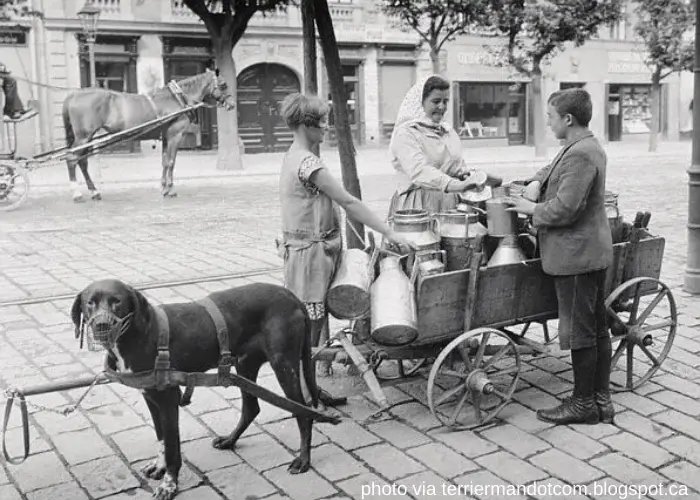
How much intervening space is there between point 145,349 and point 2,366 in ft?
8.66

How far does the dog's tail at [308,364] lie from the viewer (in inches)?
162

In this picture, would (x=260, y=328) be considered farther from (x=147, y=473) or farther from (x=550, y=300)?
(x=550, y=300)

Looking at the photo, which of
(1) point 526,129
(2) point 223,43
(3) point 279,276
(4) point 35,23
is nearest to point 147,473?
(3) point 279,276

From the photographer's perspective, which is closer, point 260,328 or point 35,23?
point 260,328

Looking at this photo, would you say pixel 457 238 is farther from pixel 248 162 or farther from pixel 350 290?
pixel 248 162

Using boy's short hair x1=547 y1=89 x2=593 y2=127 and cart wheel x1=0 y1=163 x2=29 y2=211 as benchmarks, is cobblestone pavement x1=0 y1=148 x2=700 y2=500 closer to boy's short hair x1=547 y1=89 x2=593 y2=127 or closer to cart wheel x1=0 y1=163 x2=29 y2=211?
boy's short hair x1=547 y1=89 x2=593 y2=127

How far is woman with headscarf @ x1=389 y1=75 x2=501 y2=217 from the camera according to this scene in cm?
523

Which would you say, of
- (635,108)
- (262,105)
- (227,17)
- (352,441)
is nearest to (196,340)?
(352,441)

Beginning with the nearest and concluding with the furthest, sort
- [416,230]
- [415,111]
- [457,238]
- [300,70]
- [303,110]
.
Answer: [303,110], [416,230], [457,238], [415,111], [300,70]

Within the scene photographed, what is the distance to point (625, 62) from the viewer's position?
3697 cm

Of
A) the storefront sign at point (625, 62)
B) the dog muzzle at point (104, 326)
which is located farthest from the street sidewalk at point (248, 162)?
the dog muzzle at point (104, 326)

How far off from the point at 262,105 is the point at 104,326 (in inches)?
1065

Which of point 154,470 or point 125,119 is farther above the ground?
point 125,119

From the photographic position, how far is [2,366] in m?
5.72
